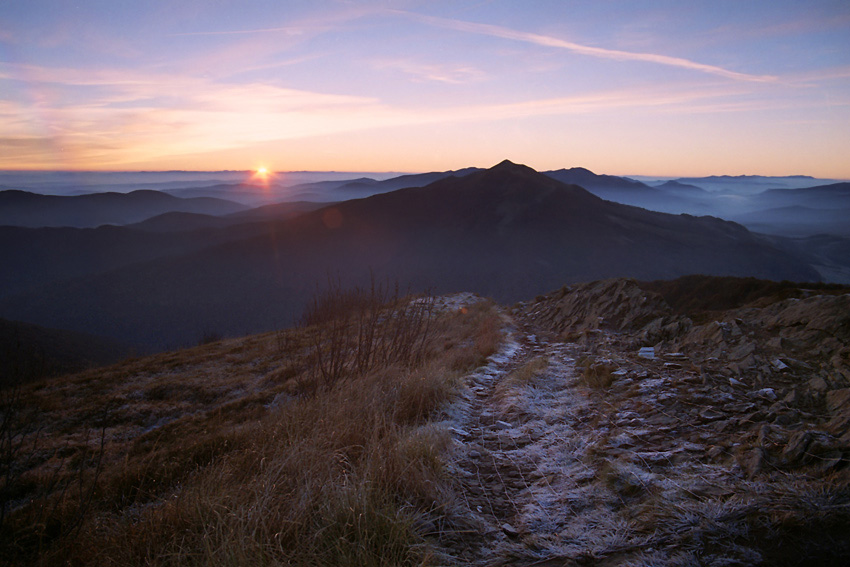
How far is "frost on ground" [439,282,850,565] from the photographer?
76.7 inches

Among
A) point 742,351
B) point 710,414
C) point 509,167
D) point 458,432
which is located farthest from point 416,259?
point 710,414

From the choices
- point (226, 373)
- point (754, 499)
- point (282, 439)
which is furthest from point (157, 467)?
point (226, 373)

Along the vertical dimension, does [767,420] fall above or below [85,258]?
above

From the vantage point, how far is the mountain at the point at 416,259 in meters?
59.1

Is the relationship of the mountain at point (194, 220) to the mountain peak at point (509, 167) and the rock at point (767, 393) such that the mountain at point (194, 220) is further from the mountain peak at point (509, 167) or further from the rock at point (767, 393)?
the rock at point (767, 393)

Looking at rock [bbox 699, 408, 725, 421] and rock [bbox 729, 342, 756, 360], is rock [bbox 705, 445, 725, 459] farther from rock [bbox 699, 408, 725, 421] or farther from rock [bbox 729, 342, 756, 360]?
rock [bbox 729, 342, 756, 360]

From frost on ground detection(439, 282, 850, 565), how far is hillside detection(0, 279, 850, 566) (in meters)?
0.01

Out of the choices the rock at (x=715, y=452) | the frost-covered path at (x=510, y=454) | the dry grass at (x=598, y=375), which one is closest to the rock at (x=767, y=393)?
the rock at (x=715, y=452)

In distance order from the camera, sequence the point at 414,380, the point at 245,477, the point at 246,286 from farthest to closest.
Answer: the point at 246,286 < the point at 414,380 < the point at 245,477

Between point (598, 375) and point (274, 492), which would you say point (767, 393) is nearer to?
point (598, 375)

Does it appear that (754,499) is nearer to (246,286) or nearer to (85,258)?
(246,286)

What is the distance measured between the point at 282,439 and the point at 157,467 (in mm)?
1761

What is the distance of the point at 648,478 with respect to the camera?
2.68 metres

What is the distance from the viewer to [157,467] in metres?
4.07
